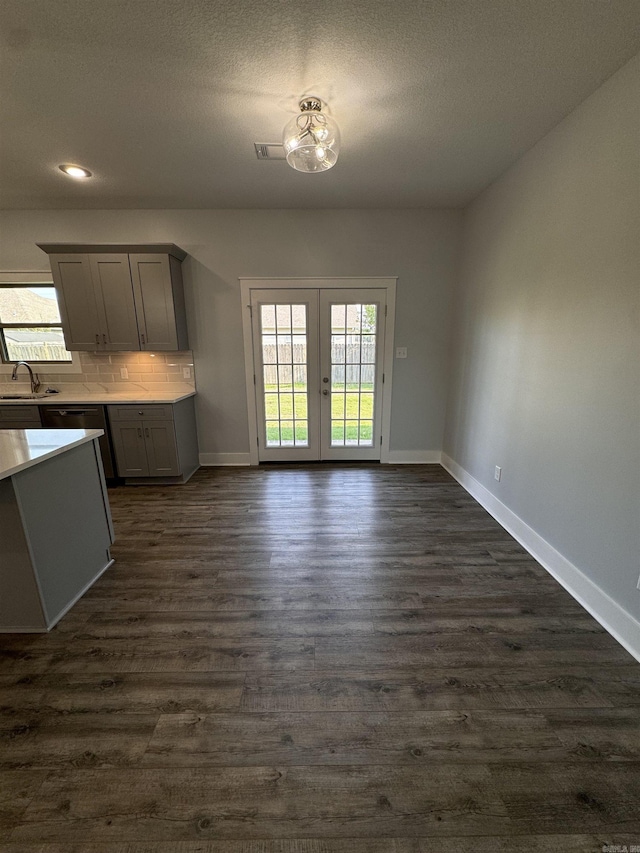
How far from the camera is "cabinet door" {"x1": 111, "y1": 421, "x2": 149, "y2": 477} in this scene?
10.9 feet

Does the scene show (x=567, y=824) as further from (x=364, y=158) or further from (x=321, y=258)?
(x=321, y=258)

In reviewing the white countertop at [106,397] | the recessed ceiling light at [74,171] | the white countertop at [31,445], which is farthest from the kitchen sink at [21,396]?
the recessed ceiling light at [74,171]

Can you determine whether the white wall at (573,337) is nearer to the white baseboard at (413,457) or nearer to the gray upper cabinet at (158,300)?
the white baseboard at (413,457)

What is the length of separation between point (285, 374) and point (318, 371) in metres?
0.39

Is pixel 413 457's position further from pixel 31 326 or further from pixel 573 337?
pixel 31 326

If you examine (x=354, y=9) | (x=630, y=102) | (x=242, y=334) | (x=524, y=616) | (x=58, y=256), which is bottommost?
(x=524, y=616)

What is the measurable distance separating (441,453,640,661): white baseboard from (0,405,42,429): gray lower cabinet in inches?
175

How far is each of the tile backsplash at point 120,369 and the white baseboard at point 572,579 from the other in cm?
348

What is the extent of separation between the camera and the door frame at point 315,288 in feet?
11.7

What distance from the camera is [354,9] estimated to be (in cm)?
137

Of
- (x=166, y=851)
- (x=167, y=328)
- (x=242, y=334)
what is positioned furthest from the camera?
(x=242, y=334)

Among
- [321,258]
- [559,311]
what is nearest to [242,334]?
[321,258]

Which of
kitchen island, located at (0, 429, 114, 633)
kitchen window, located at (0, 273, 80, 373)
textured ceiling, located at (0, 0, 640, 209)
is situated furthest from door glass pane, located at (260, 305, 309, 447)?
kitchen window, located at (0, 273, 80, 373)

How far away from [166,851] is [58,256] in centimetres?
423
